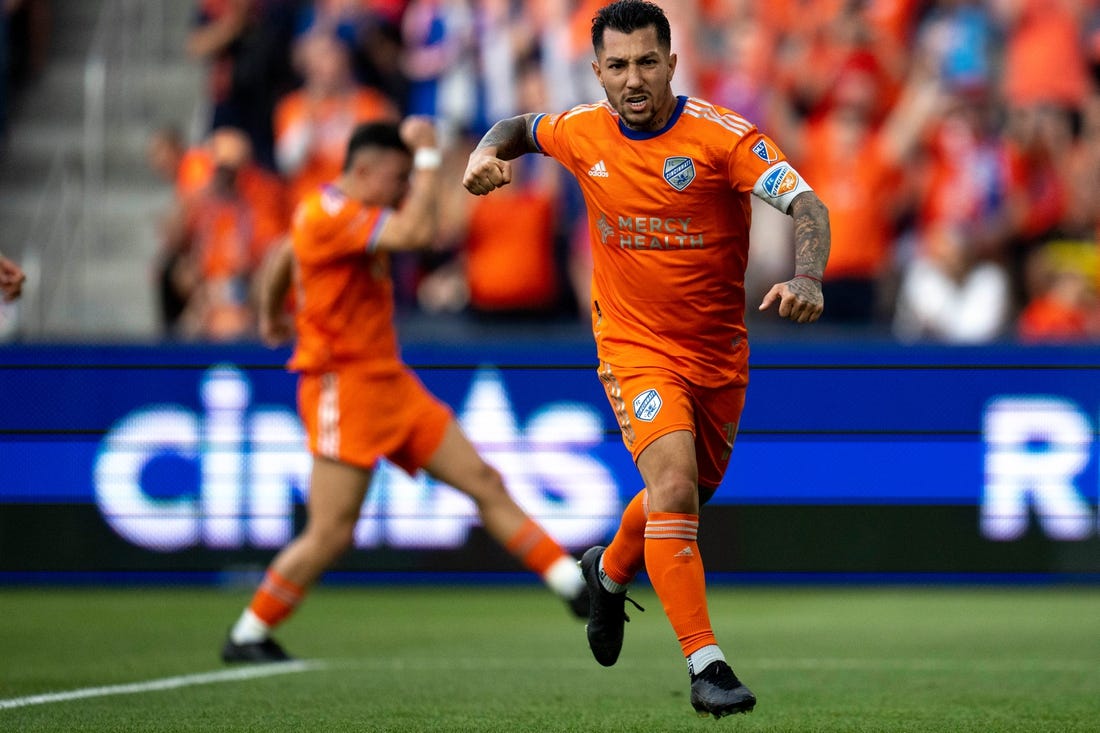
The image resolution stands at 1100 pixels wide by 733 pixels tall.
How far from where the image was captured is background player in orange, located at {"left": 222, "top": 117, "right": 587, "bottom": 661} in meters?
8.37

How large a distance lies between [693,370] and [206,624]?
5.07m

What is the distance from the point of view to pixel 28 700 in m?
6.83

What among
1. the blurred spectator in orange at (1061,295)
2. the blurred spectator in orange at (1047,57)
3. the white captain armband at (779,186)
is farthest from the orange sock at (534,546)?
the blurred spectator in orange at (1047,57)

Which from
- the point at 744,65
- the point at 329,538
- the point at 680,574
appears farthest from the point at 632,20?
the point at 744,65

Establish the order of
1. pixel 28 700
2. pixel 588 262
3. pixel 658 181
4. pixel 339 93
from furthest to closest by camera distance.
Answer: pixel 339 93 < pixel 588 262 < pixel 28 700 < pixel 658 181

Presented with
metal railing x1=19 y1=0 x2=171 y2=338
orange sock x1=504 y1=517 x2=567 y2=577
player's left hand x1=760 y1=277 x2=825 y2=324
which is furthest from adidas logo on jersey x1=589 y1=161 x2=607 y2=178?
metal railing x1=19 y1=0 x2=171 y2=338

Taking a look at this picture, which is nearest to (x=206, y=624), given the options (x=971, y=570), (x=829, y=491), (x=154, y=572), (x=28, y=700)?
(x=154, y=572)

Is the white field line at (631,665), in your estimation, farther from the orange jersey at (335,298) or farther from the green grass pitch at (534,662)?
the orange jersey at (335,298)

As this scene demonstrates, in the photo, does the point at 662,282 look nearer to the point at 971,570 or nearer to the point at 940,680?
the point at 940,680

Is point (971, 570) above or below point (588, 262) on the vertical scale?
below

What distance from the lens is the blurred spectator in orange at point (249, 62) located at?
50.8ft

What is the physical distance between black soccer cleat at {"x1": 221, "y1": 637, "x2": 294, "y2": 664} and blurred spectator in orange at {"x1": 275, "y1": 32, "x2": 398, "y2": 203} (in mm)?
6535

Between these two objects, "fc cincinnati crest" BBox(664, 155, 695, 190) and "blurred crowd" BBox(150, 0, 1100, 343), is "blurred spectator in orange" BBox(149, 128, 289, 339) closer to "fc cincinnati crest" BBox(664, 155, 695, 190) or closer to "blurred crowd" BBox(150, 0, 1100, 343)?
"blurred crowd" BBox(150, 0, 1100, 343)

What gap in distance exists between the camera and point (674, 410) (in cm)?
598
